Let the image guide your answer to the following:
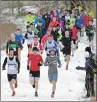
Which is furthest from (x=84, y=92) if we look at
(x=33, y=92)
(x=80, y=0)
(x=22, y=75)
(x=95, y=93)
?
(x=80, y=0)

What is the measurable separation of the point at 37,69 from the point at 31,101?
1065 mm

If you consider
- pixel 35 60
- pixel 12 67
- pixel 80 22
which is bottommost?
pixel 12 67

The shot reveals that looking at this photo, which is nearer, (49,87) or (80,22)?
(49,87)

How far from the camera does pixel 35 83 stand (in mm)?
15344

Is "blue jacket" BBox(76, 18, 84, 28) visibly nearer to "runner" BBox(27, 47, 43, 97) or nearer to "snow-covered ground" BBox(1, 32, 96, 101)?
"snow-covered ground" BBox(1, 32, 96, 101)

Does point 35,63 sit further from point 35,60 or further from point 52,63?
point 52,63

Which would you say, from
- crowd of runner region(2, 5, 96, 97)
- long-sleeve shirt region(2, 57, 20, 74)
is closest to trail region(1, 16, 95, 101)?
crowd of runner region(2, 5, 96, 97)

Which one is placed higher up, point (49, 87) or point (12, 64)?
point (12, 64)

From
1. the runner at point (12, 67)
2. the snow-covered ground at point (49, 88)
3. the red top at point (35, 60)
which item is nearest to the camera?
the red top at point (35, 60)

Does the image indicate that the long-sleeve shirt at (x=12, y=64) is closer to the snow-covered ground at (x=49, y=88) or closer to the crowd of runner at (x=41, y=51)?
the crowd of runner at (x=41, y=51)

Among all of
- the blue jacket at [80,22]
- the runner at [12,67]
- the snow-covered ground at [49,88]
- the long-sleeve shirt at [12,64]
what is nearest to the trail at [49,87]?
the snow-covered ground at [49,88]

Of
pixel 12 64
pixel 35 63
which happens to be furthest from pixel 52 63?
pixel 12 64

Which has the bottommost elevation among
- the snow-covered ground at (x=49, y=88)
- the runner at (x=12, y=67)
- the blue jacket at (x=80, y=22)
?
the snow-covered ground at (x=49, y=88)

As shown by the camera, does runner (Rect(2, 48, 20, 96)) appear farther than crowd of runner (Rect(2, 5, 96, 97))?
Yes
